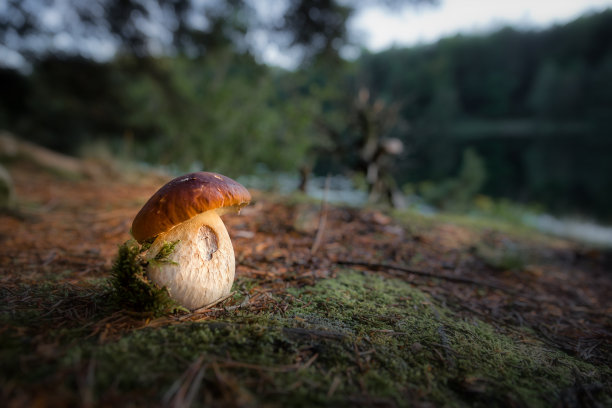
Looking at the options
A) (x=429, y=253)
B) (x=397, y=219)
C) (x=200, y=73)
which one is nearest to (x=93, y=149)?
(x=200, y=73)

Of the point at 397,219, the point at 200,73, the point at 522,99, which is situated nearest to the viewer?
the point at 397,219

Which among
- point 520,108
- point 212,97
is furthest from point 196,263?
point 520,108

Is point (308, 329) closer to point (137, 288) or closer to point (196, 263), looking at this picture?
point (196, 263)

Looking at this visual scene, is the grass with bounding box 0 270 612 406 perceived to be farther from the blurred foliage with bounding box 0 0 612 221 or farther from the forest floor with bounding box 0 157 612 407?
the blurred foliage with bounding box 0 0 612 221

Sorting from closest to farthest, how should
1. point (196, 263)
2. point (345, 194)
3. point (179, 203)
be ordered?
point (179, 203)
point (196, 263)
point (345, 194)

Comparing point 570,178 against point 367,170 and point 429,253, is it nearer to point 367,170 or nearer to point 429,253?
point 367,170

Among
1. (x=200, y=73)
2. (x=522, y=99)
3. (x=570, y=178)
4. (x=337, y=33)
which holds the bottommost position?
(x=570, y=178)

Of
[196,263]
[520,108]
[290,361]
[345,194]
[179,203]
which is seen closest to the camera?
[290,361]

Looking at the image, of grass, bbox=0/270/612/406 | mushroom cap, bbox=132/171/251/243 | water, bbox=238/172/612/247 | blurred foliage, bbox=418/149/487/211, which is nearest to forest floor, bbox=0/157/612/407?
grass, bbox=0/270/612/406
